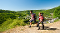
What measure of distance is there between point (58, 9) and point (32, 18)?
30.8 metres

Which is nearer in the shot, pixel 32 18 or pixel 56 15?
pixel 32 18

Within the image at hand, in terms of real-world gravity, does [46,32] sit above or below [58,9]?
below

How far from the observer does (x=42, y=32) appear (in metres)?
4.07

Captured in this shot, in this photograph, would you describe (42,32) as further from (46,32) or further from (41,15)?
(41,15)

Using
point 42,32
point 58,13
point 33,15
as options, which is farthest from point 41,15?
point 58,13

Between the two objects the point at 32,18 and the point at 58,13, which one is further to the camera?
the point at 58,13

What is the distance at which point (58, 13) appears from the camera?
30234mm

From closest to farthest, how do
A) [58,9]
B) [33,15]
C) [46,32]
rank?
1. [46,32]
2. [33,15]
3. [58,9]

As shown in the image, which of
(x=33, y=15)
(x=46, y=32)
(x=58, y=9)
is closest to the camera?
(x=46, y=32)

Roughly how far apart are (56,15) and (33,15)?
30698mm

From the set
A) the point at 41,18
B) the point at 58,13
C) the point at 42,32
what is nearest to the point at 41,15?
the point at 41,18

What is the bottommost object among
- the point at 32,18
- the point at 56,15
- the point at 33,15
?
the point at 56,15

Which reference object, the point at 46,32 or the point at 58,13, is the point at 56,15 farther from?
the point at 46,32

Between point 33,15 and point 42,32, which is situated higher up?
point 33,15
